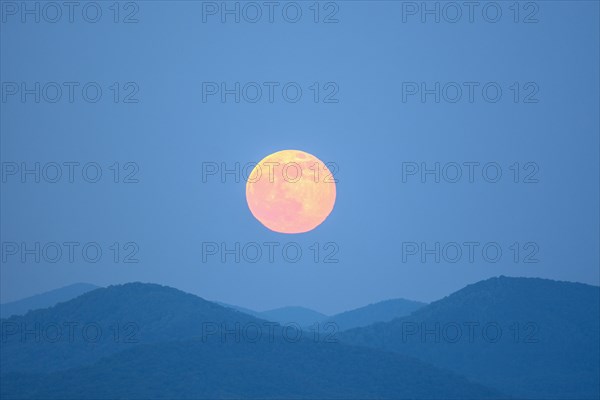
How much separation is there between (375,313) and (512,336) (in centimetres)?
5223

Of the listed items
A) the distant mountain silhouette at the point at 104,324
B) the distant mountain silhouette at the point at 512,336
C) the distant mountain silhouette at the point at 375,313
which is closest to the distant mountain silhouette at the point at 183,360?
the distant mountain silhouette at the point at 104,324

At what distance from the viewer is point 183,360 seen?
2854 inches

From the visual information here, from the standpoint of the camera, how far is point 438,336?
105375 mm

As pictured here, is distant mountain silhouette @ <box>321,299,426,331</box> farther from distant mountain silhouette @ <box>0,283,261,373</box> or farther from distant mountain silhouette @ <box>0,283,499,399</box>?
distant mountain silhouette @ <box>0,283,499,399</box>

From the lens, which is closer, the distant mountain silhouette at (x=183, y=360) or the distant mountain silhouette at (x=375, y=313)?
the distant mountain silhouette at (x=183, y=360)

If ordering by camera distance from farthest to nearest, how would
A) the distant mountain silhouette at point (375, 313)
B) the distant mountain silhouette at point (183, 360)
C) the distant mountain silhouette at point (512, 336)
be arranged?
the distant mountain silhouette at point (375, 313)
the distant mountain silhouette at point (512, 336)
the distant mountain silhouette at point (183, 360)

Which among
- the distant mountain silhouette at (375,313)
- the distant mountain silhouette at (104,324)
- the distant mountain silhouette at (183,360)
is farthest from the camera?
the distant mountain silhouette at (375,313)

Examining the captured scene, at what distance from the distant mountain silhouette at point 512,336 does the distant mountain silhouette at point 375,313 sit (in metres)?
35.9

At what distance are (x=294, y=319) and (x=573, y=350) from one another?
338 ft

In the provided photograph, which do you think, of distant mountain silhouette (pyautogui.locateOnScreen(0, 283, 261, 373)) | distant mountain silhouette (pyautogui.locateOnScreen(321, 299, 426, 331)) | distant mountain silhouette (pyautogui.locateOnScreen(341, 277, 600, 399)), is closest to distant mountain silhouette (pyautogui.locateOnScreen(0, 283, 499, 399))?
distant mountain silhouette (pyautogui.locateOnScreen(0, 283, 261, 373))

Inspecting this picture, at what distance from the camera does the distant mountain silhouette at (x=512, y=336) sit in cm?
9406

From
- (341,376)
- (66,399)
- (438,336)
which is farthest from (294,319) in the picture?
(66,399)

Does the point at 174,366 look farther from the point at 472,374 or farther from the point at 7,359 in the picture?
the point at 472,374

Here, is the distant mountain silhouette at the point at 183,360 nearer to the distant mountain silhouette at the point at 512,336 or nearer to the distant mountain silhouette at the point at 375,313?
the distant mountain silhouette at the point at 512,336
